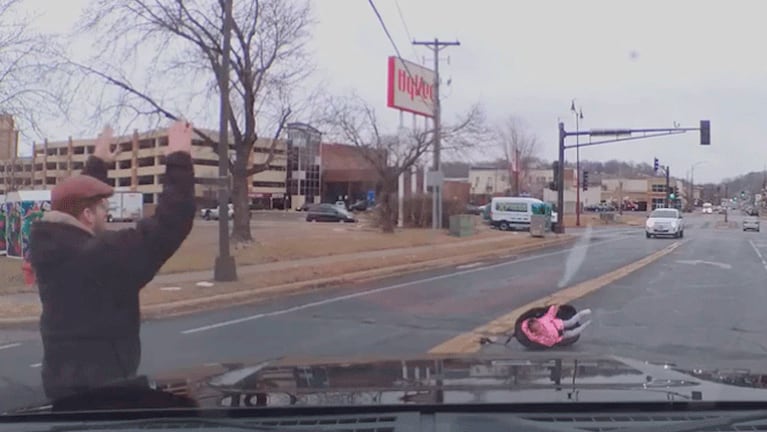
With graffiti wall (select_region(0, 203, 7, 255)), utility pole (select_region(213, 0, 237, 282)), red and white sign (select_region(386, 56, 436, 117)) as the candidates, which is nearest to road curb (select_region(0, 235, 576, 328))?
utility pole (select_region(213, 0, 237, 282))

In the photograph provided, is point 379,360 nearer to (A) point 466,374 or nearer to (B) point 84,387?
(A) point 466,374

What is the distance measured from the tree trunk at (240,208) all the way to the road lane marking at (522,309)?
11843mm

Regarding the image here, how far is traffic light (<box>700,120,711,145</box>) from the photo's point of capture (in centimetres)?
4106

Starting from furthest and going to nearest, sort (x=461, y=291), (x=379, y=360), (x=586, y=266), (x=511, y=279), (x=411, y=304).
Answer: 1. (x=586, y=266)
2. (x=511, y=279)
3. (x=461, y=291)
4. (x=411, y=304)
5. (x=379, y=360)

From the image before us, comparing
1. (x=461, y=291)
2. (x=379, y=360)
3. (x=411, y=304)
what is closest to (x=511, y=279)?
(x=461, y=291)

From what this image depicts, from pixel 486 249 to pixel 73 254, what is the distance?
104 ft

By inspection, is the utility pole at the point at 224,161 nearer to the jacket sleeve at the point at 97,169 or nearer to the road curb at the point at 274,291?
the road curb at the point at 274,291

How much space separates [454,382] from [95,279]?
1769 millimetres

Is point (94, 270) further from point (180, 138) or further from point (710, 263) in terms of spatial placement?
point (710, 263)

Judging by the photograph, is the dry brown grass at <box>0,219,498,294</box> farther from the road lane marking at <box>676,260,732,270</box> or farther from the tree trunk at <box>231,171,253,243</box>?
the road lane marking at <box>676,260,732,270</box>

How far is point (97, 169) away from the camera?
4.91 m

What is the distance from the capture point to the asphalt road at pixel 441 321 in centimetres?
1105

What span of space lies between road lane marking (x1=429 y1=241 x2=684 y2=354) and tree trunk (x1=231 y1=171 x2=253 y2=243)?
38.9 feet

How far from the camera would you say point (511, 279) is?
72.8 feet
